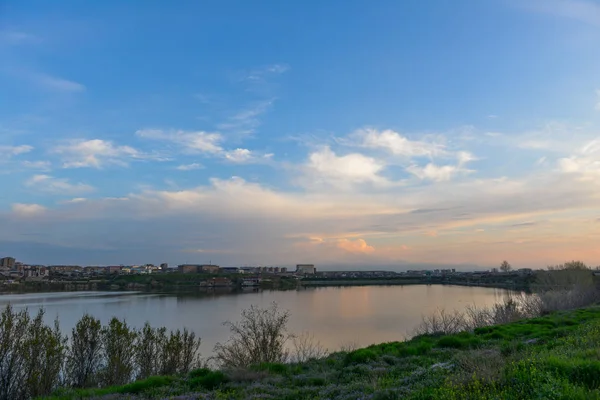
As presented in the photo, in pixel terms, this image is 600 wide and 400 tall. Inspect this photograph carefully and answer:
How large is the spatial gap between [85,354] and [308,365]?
36.9 feet

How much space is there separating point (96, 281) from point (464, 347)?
11522 cm

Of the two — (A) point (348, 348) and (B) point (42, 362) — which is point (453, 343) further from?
(B) point (42, 362)

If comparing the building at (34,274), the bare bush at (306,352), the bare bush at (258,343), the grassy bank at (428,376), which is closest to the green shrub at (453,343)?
the grassy bank at (428,376)

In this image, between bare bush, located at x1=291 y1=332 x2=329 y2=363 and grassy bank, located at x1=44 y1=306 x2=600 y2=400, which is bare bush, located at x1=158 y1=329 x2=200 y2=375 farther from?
grassy bank, located at x1=44 y1=306 x2=600 y2=400

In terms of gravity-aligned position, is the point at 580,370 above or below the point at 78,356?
above

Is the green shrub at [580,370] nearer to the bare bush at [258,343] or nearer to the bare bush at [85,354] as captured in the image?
the bare bush at [258,343]

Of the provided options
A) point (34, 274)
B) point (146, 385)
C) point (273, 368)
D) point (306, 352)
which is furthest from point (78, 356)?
point (34, 274)

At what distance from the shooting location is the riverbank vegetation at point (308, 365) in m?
5.59

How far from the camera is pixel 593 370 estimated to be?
532 centimetres

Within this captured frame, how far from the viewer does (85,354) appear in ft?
57.3

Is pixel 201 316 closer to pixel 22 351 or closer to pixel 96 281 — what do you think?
pixel 22 351

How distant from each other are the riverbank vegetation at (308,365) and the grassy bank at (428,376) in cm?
2

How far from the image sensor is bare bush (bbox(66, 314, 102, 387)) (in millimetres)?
17047

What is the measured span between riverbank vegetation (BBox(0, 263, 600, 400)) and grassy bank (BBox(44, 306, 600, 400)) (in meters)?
0.02
